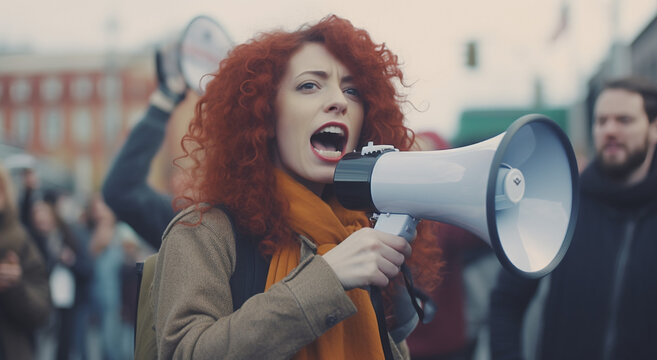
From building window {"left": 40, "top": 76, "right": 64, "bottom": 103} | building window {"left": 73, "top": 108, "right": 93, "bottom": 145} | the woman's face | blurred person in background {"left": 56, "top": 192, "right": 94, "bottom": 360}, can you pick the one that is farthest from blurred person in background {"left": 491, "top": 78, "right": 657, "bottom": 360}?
building window {"left": 40, "top": 76, "right": 64, "bottom": 103}

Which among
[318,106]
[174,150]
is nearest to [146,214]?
[318,106]

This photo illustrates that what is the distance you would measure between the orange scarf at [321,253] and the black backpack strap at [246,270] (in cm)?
2

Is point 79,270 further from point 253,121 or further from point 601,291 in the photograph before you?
point 253,121

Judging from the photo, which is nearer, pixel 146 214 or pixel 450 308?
pixel 146 214

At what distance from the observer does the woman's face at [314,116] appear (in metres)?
1.60

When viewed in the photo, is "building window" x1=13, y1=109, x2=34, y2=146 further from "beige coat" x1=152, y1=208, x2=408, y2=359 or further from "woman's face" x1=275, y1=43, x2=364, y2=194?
"beige coat" x1=152, y1=208, x2=408, y2=359

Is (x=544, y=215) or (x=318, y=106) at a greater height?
(x=318, y=106)

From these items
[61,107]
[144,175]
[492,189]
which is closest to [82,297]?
[144,175]

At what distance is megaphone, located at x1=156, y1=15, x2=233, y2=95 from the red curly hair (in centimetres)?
73

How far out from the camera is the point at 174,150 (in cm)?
3750

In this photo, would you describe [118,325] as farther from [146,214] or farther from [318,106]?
[318,106]

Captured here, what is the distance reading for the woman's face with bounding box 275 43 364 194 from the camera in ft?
5.24

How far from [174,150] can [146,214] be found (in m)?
36.0

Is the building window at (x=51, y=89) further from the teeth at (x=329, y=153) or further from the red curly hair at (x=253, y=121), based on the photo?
the teeth at (x=329, y=153)
